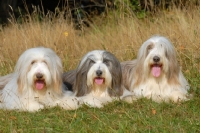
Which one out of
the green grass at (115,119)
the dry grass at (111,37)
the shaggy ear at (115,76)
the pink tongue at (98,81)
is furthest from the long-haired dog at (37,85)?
the dry grass at (111,37)

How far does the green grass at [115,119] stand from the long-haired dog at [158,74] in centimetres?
27

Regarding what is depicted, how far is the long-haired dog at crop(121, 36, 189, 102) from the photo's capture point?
7.43m

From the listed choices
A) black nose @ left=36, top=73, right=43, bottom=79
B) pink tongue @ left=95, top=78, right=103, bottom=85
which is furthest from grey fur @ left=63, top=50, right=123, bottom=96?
black nose @ left=36, top=73, right=43, bottom=79

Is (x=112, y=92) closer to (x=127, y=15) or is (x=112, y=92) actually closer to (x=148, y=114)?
(x=148, y=114)

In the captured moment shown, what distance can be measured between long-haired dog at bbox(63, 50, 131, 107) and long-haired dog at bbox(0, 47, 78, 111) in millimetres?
232

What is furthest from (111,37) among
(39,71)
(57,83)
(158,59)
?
(39,71)

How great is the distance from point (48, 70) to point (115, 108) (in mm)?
956

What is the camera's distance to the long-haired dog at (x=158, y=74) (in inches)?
293

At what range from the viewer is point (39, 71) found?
6949mm

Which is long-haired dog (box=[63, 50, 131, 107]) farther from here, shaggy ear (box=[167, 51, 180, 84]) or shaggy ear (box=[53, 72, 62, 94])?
shaggy ear (box=[167, 51, 180, 84])

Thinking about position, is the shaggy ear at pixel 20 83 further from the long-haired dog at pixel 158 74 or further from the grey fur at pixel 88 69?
the long-haired dog at pixel 158 74

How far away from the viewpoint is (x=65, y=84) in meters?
8.12

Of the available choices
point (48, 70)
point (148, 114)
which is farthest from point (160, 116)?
point (48, 70)

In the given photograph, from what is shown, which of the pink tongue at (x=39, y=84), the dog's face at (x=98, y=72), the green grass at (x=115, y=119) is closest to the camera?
the green grass at (x=115, y=119)
